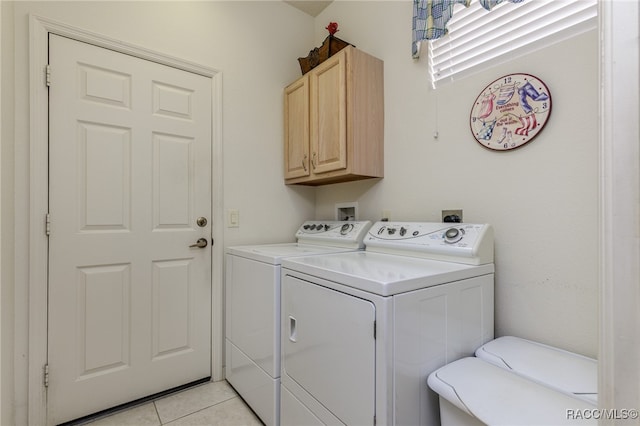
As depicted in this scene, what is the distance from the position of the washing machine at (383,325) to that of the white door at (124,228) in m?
0.91

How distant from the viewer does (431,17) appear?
1.64m

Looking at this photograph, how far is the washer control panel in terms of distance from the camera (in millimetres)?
1903

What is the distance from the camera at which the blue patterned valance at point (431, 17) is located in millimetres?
1582

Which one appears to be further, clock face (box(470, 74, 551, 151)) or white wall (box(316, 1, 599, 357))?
clock face (box(470, 74, 551, 151))

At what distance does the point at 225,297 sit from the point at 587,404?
1909 mm

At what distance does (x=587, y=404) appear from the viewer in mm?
864

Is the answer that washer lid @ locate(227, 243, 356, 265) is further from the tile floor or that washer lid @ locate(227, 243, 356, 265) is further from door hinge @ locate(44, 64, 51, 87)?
door hinge @ locate(44, 64, 51, 87)

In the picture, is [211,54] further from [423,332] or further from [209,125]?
[423,332]

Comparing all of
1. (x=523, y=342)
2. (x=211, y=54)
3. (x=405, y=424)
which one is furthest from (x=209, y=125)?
(x=523, y=342)

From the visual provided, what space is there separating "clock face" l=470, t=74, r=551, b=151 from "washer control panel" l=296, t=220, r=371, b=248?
2.77ft

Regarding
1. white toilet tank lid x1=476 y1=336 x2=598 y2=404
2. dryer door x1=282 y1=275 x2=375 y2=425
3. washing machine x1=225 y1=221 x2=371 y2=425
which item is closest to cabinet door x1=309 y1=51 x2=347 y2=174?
washing machine x1=225 y1=221 x2=371 y2=425

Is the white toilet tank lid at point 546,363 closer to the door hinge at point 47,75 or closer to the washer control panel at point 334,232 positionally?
the washer control panel at point 334,232

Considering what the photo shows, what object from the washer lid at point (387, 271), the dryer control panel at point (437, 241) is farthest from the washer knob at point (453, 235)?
the washer lid at point (387, 271)

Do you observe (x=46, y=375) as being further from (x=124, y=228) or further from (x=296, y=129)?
(x=296, y=129)
